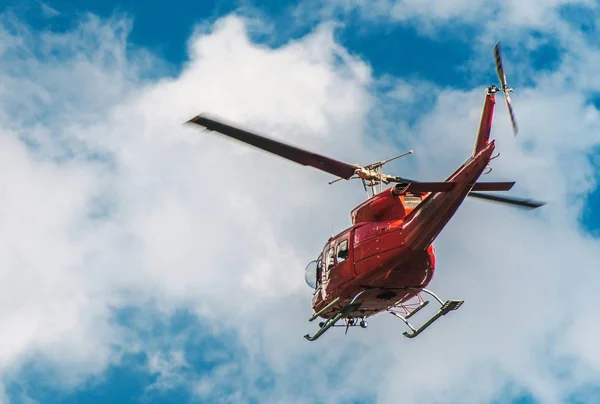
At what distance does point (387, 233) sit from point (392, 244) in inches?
21.3

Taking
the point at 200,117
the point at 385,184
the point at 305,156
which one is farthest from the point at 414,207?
the point at 200,117

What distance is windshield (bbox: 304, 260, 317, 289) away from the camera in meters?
41.6

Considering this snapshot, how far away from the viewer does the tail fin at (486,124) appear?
112 ft

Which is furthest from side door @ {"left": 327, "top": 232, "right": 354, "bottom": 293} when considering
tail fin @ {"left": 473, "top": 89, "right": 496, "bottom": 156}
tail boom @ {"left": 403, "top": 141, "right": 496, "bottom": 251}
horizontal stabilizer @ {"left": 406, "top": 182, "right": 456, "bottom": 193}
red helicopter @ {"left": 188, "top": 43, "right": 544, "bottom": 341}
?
tail fin @ {"left": 473, "top": 89, "right": 496, "bottom": 156}

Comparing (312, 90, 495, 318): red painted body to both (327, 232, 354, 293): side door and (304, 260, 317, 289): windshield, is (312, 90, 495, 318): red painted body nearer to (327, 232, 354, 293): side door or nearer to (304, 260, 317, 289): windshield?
(327, 232, 354, 293): side door

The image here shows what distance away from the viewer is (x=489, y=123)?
3456 cm

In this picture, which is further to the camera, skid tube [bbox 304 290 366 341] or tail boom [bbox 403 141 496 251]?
skid tube [bbox 304 290 366 341]

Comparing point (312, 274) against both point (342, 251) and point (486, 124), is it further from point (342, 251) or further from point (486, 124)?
point (486, 124)

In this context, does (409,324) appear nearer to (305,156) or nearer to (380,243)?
(380,243)

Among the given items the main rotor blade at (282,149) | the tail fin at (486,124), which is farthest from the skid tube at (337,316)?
the tail fin at (486,124)

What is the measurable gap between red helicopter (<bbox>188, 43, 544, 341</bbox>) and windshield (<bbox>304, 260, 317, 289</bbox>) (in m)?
0.11

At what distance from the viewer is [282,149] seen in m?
35.6

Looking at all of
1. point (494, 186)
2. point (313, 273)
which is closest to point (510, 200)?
point (494, 186)

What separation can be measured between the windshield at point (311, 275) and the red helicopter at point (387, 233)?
114 mm
